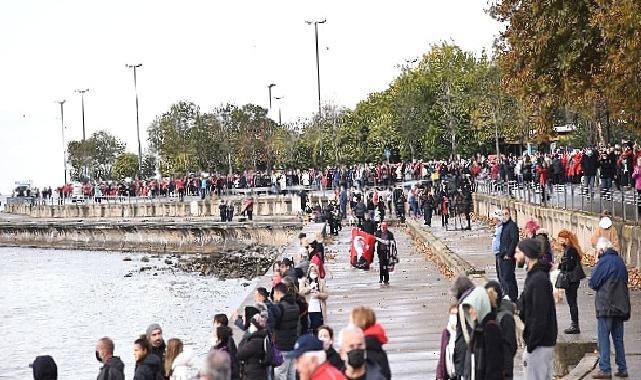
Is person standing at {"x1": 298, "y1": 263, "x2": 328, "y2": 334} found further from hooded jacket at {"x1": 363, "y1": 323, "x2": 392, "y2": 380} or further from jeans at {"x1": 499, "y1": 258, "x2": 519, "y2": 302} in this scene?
hooded jacket at {"x1": 363, "y1": 323, "x2": 392, "y2": 380}

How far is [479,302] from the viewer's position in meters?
11.9

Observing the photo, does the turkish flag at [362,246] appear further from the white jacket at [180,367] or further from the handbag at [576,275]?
the white jacket at [180,367]

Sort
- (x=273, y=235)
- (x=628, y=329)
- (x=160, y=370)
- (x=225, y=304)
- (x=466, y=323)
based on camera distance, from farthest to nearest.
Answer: (x=273, y=235) → (x=225, y=304) → (x=628, y=329) → (x=160, y=370) → (x=466, y=323)

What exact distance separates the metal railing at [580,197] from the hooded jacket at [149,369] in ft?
58.1

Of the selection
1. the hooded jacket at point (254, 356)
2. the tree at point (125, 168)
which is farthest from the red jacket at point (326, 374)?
the tree at point (125, 168)

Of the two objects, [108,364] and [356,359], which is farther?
[108,364]

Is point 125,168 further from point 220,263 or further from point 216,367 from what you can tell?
point 216,367

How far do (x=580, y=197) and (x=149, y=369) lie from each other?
25.0 meters

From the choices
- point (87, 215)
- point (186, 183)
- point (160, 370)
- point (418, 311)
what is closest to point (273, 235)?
point (186, 183)

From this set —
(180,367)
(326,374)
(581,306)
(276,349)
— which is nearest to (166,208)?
(581,306)

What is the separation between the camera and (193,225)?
8219 cm

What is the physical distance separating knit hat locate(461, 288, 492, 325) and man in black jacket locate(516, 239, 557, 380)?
53.9 inches

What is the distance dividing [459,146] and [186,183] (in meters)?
24.1

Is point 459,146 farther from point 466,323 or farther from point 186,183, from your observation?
point 466,323
